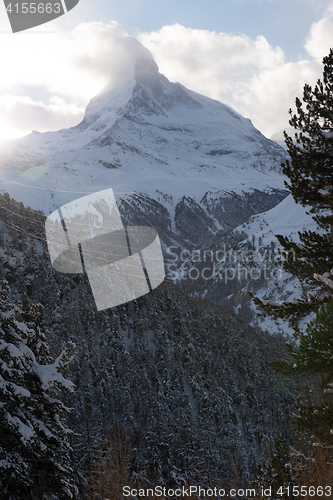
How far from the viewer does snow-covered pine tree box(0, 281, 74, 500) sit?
10.1 m

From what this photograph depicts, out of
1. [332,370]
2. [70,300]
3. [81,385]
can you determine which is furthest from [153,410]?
[332,370]

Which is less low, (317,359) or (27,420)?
(317,359)

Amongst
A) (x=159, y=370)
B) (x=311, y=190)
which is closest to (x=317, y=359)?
(x=311, y=190)

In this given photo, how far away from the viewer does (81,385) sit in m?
51.9

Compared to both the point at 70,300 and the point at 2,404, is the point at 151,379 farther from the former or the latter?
the point at 2,404

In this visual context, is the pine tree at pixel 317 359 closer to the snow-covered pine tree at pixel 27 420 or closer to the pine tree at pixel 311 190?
the pine tree at pixel 311 190

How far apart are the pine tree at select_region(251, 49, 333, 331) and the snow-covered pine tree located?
844cm

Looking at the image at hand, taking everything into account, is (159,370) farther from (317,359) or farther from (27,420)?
(317,359)

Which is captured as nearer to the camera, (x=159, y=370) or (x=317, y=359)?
(x=317, y=359)

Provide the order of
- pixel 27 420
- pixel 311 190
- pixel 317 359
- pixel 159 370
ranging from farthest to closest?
pixel 159 370
pixel 27 420
pixel 311 190
pixel 317 359

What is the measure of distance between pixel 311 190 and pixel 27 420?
11826mm

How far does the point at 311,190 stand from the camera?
25.9ft

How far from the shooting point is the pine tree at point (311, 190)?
286 inches

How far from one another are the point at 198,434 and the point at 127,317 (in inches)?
1243
